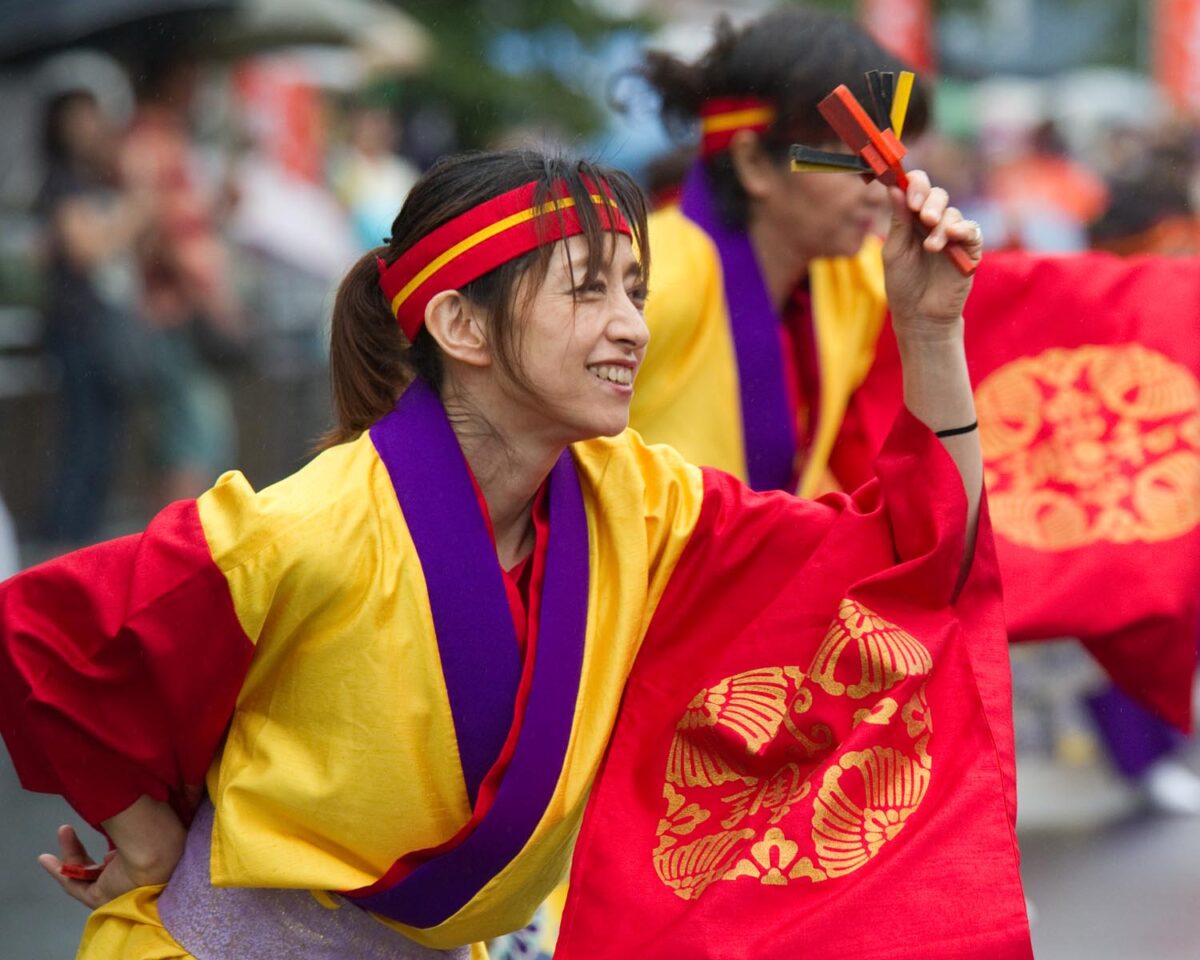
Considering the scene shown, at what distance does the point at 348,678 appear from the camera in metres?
2.26

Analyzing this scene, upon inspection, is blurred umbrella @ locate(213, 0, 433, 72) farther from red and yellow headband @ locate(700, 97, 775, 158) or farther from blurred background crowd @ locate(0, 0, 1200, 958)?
red and yellow headband @ locate(700, 97, 775, 158)

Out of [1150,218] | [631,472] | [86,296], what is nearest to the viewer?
[631,472]

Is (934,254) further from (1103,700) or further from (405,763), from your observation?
(1103,700)

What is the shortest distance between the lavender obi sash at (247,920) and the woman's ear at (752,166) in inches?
64.8

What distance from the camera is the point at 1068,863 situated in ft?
16.5

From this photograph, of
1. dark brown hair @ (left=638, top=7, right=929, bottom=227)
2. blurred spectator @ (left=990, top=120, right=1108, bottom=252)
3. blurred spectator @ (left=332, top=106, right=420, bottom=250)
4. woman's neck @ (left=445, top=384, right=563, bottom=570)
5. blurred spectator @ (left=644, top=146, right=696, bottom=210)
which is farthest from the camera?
blurred spectator @ (left=990, top=120, right=1108, bottom=252)

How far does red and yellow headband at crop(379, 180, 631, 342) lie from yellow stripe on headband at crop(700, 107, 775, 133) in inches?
47.0

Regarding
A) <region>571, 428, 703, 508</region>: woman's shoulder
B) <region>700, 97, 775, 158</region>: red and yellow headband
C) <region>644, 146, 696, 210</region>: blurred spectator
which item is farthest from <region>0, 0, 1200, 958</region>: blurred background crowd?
<region>571, 428, 703, 508</region>: woman's shoulder

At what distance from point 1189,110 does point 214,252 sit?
9.27m

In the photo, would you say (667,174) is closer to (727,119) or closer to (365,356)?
(727,119)

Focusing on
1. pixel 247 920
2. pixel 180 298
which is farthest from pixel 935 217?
pixel 180 298

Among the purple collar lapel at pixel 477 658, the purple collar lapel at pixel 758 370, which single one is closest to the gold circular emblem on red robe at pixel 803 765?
the purple collar lapel at pixel 477 658

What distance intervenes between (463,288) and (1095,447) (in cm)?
149

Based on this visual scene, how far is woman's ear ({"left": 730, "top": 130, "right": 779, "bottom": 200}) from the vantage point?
3.50 metres
